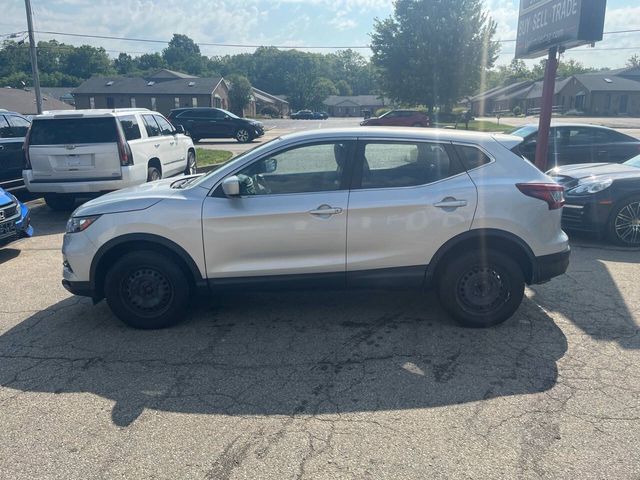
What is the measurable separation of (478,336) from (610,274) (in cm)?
266

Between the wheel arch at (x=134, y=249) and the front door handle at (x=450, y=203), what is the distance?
213cm

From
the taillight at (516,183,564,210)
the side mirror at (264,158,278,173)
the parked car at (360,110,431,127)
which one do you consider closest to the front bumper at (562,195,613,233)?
the taillight at (516,183,564,210)

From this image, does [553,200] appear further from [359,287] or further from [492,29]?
[492,29]

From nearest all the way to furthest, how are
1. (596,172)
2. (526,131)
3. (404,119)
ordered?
(596,172) < (526,131) < (404,119)

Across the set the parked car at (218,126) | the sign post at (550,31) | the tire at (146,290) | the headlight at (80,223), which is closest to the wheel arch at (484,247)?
the tire at (146,290)

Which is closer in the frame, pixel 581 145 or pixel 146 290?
pixel 146 290

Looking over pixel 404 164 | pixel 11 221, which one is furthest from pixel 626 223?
pixel 11 221

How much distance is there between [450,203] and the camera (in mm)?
4445

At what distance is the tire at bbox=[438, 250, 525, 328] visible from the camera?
454cm

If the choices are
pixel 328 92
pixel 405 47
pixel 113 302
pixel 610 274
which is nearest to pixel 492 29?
pixel 405 47

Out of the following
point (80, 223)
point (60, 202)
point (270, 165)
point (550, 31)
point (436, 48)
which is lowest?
point (60, 202)

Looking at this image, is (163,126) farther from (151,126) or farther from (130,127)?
(130,127)

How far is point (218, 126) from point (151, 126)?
58.8 ft

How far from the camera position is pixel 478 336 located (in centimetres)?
452
